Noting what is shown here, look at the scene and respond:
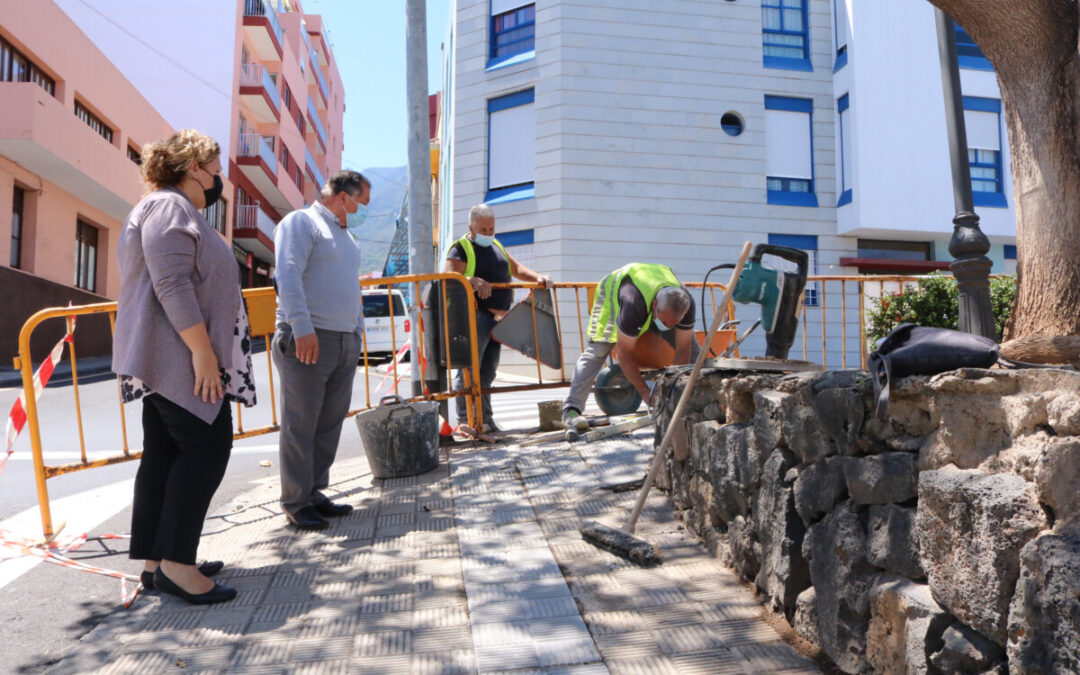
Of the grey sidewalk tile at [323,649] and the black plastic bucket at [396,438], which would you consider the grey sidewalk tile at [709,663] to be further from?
the black plastic bucket at [396,438]

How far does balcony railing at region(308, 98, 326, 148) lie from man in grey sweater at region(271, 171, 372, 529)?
42.6m

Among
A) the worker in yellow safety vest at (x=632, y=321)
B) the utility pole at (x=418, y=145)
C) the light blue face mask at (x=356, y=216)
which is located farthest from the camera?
the utility pole at (x=418, y=145)

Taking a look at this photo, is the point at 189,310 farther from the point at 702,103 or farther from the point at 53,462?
the point at 702,103

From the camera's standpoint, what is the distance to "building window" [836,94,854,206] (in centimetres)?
1689

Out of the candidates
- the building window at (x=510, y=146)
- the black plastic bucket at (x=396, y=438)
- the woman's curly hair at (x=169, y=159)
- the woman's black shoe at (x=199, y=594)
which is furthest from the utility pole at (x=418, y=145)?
the building window at (x=510, y=146)

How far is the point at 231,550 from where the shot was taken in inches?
151

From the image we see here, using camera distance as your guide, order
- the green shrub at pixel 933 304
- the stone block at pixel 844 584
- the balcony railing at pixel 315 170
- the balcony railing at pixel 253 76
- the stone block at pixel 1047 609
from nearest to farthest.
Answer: the stone block at pixel 1047 609 < the stone block at pixel 844 584 < the green shrub at pixel 933 304 < the balcony railing at pixel 253 76 < the balcony railing at pixel 315 170

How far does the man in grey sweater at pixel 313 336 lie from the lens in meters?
3.93

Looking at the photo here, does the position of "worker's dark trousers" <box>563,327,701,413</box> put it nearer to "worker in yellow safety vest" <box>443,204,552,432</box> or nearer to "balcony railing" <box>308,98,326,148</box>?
"worker in yellow safety vest" <box>443,204,552,432</box>

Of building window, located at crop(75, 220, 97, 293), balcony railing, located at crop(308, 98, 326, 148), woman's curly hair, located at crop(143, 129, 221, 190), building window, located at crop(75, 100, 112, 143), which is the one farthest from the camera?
balcony railing, located at crop(308, 98, 326, 148)

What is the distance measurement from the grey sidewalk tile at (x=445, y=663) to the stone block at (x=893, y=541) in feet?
4.18

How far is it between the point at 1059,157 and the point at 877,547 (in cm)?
239

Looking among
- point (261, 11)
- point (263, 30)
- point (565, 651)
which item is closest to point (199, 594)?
point (565, 651)

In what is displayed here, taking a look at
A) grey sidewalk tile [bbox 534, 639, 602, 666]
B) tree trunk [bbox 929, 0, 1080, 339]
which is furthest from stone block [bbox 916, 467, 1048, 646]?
tree trunk [bbox 929, 0, 1080, 339]
